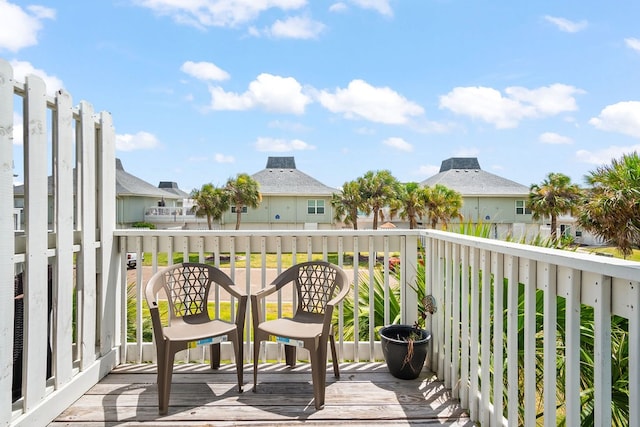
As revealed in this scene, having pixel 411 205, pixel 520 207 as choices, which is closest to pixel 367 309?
pixel 411 205

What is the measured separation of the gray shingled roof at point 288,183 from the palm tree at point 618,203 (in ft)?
54.1

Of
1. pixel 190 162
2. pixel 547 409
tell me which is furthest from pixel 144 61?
pixel 190 162

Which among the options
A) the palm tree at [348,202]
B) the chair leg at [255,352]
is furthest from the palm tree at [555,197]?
the chair leg at [255,352]

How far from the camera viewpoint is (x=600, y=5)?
4031 millimetres

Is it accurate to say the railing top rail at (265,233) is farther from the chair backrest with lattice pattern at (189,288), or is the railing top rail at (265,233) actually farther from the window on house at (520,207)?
the window on house at (520,207)

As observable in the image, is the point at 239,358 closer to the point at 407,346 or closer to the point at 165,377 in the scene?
the point at 165,377

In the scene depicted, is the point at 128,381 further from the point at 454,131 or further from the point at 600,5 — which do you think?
the point at 454,131

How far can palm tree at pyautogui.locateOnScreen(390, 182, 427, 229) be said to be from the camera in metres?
22.4

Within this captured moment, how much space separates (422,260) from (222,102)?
2599 cm

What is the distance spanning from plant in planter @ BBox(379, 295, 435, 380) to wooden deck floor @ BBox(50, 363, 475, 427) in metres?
0.09

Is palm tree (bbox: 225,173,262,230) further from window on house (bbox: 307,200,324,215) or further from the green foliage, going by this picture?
the green foliage

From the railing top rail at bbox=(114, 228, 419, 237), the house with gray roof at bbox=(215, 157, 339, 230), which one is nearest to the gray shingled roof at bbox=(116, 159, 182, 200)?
the house with gray roof at bbox=(215, 157, 339, 230)

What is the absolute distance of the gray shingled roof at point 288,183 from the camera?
2633cm

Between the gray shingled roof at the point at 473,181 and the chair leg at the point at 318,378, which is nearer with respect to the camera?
the chair leg at the point at 318,378
